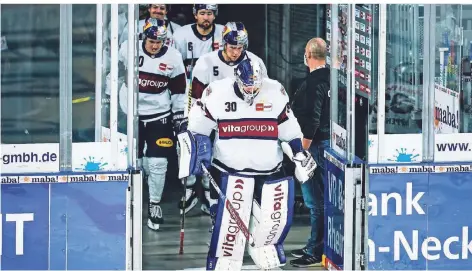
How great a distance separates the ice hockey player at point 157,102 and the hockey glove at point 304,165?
7.28 feet

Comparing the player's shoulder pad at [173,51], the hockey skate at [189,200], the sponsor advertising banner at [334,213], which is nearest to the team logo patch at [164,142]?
the hockey skate at [189,200]

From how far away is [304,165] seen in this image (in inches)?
484

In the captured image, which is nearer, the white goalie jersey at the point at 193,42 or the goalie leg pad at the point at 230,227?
the goalie leg pad at the point at 230,227

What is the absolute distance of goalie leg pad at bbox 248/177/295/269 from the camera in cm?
1216

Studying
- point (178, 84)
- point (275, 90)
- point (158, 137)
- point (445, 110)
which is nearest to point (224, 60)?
point (178, 84)

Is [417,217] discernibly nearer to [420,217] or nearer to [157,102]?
[420,217]

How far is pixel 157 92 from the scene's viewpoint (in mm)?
14555

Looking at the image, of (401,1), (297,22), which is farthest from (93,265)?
(297,22)

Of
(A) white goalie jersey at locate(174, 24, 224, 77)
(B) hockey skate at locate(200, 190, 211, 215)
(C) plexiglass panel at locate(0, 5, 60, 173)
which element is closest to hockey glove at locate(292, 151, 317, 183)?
(C) plexiglass panel at locate(0, 5, 60, 173)

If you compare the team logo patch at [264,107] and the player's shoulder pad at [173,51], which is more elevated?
the player's shoulder pad at [173,51]

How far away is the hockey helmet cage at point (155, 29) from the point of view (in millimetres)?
14328

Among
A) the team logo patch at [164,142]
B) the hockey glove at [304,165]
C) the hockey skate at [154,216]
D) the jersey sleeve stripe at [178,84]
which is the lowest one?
the hockey skate at [154,216]

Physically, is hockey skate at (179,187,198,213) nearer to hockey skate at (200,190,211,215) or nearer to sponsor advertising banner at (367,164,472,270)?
hockey skate at (200,190,211,215)

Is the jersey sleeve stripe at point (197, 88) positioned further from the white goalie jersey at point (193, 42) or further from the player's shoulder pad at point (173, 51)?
the white goalie jersey at point (193, 42)
